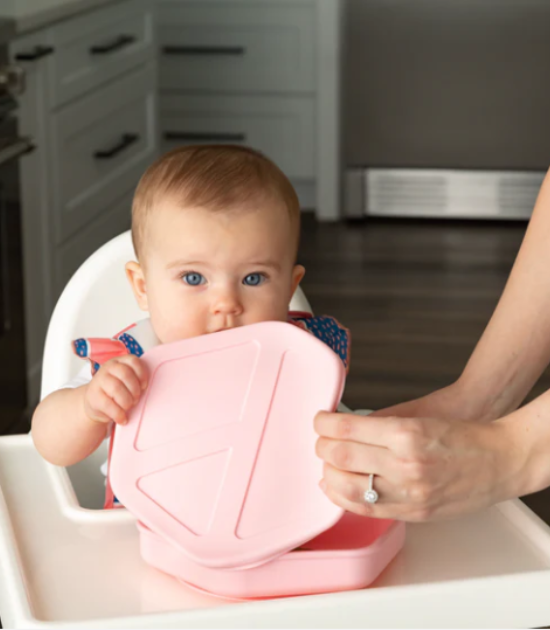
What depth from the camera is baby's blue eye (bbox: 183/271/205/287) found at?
32.1 inches

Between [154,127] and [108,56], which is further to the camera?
[154,127]

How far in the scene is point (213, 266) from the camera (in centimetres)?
81

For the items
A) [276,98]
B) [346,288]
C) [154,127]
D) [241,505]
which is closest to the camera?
[241,505]

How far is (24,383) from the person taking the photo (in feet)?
8.45

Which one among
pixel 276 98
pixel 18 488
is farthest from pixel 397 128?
pixel 18 488

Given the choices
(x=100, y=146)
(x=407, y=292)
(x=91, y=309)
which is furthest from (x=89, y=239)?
(x=91, y=309)

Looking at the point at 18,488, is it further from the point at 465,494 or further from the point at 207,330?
the point at 465,494

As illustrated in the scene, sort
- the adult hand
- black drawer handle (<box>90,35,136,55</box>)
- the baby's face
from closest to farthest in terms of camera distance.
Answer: the adult hand → the baby's face → black drawer handle (<box>90,35,136,55</box>)

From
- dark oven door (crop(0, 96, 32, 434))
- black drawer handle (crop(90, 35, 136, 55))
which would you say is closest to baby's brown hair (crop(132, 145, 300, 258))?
dark oven door (crop(0, 96, 32, 434))

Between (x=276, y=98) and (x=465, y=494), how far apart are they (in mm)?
3813

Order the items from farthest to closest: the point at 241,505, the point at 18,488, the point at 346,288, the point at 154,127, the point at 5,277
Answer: the point at 154,127
the point at 346,288
the point at 5,277
the point at 18,488
the point at 241,505

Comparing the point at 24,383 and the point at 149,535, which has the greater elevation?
the point at 149,535

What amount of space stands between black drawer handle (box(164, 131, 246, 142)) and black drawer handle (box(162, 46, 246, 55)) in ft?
1.09

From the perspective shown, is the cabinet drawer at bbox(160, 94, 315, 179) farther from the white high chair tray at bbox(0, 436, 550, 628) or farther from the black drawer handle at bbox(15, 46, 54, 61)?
the white high chair tray at bbox(0, 436, 550, 628)
